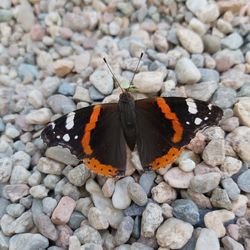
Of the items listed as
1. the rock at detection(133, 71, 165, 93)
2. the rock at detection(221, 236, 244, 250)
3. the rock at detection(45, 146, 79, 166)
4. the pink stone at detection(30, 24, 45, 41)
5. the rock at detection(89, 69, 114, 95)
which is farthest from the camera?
the pink stone at detection(30, 24, 45, 41)

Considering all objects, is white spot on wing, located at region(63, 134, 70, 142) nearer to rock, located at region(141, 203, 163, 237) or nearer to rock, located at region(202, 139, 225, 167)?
rock, located at region(141, 203, 163, 237)

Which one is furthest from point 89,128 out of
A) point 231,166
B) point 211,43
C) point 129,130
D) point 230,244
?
point 211,43

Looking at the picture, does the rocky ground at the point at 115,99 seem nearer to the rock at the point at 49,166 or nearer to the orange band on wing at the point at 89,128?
the rock at the point at 49,166

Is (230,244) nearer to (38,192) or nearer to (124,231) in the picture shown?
(124,231)

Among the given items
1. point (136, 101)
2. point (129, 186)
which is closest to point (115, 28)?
point (136, 101)

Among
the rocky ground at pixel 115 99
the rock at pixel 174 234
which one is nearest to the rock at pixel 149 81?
the rocky ground at pixel 115 99

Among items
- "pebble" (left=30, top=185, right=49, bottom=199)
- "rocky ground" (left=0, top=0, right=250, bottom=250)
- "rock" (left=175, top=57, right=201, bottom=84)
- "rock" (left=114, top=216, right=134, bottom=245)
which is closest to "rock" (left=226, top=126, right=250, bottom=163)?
"rocky ground" (left=0, top=0, right=250, bottom=250)
